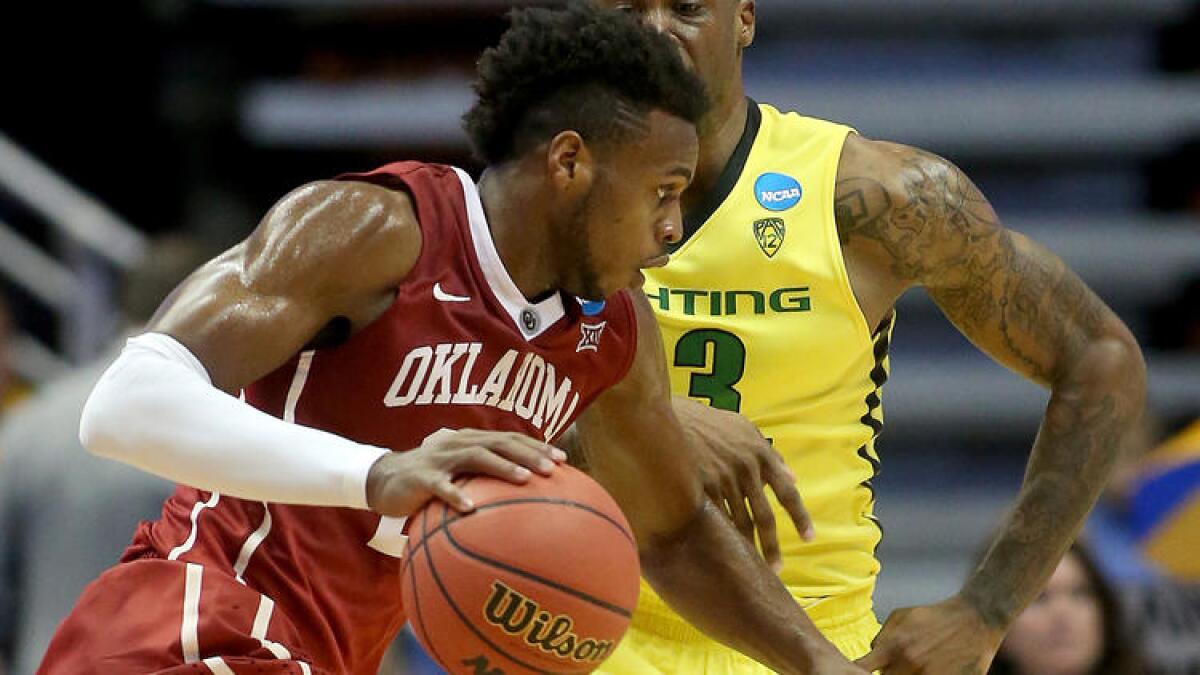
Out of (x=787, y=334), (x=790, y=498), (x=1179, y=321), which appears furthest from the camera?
(x=1179, y=321)

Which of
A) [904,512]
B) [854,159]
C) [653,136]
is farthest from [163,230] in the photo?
[653,136]

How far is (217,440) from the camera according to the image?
3385 millimetres

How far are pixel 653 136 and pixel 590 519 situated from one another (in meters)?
0.80

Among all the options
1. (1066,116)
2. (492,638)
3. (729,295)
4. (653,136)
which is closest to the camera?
(492,638)

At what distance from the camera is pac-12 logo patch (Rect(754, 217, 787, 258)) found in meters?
4.87

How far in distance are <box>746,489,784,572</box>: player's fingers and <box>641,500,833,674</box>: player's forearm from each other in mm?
72

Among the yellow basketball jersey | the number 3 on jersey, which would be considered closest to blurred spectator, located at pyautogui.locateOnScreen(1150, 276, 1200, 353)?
the yellow basketball jersey

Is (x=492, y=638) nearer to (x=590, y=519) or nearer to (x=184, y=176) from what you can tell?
(x=590, y=519)

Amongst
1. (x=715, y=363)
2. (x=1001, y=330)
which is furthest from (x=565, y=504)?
(x=1001, y=330)

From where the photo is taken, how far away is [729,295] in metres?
4.88

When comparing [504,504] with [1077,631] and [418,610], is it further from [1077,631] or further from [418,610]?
[1077,631]

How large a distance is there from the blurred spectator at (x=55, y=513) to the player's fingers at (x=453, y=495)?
2.81m

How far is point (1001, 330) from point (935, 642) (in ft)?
2.90

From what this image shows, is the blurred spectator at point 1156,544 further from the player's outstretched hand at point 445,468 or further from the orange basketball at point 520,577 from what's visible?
the player's outstretched hand at point 445,468
